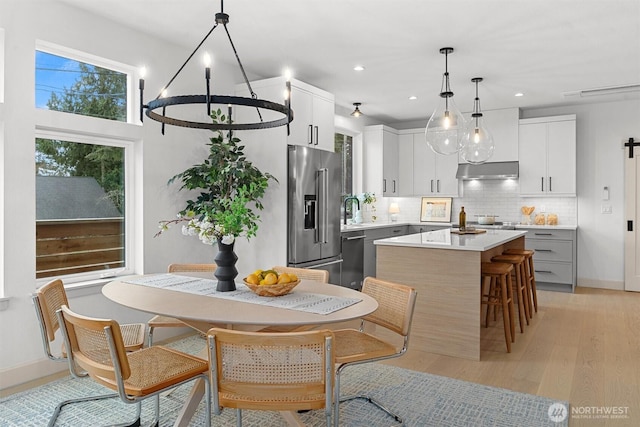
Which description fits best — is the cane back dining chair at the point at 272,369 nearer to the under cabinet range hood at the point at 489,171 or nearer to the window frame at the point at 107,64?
the window frame at the point at 107,64

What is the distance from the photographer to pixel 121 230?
12.8 feet

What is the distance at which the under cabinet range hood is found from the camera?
22.0 feet

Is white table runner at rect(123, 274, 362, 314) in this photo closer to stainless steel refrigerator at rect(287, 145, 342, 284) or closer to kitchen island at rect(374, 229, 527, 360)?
kitchen island at rect(374, 229, 527, 360)

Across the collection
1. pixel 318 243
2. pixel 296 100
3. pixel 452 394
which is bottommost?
pixel 452 394

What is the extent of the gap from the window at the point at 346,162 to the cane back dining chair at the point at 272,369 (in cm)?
536

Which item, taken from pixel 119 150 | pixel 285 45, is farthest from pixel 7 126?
pixel 285 45

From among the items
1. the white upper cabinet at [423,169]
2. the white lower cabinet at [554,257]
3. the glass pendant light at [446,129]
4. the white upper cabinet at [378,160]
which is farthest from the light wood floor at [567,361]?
the white upper cabinet at [378,160]

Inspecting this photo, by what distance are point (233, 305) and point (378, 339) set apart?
83cm

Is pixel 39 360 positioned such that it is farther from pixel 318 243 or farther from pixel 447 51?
pixel 447 51

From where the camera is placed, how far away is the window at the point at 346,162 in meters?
7.06

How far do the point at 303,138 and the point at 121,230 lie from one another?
195cm

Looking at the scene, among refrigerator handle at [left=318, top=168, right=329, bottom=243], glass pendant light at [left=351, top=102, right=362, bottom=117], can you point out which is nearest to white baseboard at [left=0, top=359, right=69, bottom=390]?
refrigerator handle at [left=318, top=168, right=329, bottom=243]

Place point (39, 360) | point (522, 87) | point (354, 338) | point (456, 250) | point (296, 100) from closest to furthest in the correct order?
1. point (354, 338)
2. point (39, 360)
3. point (456, 250)
4. point (296, 100)
5. point (522, 87)

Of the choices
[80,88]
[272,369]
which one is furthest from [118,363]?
[80,88]
